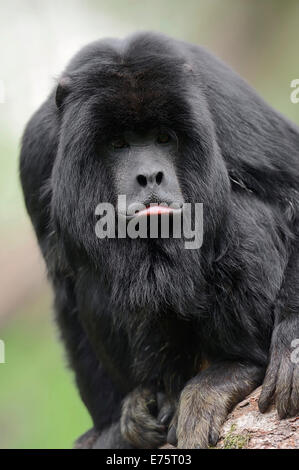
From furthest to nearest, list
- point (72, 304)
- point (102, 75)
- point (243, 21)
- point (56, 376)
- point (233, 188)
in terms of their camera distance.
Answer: point (56, 376) → point (243, 21) → point (72, 304) → point (233, 188) → point (102, 75)

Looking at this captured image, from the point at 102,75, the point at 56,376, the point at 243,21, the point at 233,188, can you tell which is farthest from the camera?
the point at 56,376

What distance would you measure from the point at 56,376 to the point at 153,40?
6.48 metres

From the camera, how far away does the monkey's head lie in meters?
3.56

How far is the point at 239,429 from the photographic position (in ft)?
11.2

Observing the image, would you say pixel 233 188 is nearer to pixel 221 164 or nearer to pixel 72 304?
pixel 221 164

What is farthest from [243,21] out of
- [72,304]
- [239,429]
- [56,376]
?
[239,429]

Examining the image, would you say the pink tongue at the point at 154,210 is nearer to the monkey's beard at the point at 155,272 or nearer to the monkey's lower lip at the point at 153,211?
the monkey's lower lip at the point at 153,211

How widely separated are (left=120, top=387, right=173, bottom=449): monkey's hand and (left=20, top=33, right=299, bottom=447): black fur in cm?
6

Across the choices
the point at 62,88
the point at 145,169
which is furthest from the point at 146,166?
the point at 62,88

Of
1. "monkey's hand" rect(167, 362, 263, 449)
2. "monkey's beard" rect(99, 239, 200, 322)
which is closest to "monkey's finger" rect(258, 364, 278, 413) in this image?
"monkey's hand" rect(167, 362, 263, 449)

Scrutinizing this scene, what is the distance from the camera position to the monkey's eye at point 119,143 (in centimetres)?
364

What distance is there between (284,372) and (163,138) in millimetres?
1217

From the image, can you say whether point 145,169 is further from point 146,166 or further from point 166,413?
point 166,413

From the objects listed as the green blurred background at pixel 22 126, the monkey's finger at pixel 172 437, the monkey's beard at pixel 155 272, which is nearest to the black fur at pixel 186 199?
the monkey's beard at pixel 155 272
